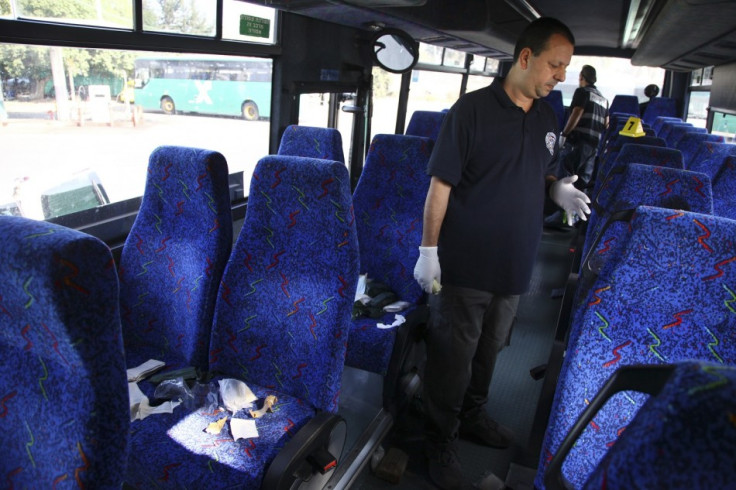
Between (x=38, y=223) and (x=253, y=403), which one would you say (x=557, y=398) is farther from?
Result: (x=38, y=223)

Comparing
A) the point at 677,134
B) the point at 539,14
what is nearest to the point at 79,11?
the point at 539,14

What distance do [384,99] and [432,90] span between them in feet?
4.69

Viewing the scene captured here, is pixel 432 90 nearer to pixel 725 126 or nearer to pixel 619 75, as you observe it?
pixel 725 126

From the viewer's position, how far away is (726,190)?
3297 millimetres

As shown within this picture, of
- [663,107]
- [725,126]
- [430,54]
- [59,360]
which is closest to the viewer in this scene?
[59,360]

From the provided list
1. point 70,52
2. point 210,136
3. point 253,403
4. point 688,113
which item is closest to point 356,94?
point 210,136

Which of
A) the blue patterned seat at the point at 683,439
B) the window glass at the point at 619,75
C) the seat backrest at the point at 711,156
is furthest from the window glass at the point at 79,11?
the window glass at the point at 619,75

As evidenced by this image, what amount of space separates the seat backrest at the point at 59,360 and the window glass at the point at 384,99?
16.4ft

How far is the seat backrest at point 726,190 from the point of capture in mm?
3248

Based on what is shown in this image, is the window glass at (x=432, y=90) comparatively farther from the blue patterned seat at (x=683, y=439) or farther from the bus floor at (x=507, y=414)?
the blue patterned seat at (x=683, y=439)

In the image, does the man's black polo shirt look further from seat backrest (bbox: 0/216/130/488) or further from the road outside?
the road outside

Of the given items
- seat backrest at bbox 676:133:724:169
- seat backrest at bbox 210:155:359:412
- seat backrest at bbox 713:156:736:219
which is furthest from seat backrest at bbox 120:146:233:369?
seat backrest at bbox 676:133:724:169

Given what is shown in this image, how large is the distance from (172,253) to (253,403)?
0.70m

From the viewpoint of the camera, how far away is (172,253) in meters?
2.19
